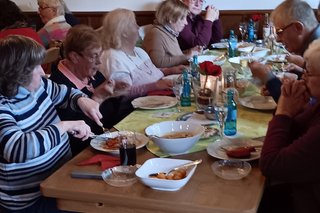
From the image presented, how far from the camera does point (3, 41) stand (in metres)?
1.70

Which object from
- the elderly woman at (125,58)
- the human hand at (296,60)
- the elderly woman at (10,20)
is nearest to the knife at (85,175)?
the elderly woman at (125,58)

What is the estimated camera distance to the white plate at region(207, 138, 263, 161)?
1.58 m

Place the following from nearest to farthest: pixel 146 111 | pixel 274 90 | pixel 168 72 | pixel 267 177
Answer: pixel 267 177
pixel 274 90
pixel 146 111
pixel 168 72

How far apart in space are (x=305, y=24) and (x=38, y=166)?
63.1 inches

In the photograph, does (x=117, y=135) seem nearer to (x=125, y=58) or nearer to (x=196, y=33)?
(x=125, y=58)

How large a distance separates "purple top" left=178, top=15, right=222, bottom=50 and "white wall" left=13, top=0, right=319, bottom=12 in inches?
22.6

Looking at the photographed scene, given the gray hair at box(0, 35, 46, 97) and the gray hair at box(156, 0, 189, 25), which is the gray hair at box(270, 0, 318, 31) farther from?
the gray hair at box(0, 35, 46, 97)

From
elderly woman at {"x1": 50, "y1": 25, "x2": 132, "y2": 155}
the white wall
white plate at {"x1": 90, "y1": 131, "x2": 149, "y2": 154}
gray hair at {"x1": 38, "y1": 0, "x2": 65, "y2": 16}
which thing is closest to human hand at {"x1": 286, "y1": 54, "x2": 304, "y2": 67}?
elderly woman at {"x1": 50, "y1": 25, "x2": 132, "y2": 155}

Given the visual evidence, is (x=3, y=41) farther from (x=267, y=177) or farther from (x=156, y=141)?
(x=267, y=177)

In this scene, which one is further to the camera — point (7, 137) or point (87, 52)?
point (87, 52)

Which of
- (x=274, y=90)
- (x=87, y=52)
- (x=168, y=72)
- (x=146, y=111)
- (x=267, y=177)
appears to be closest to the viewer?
(x=267, y=177)

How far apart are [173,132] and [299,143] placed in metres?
0.57

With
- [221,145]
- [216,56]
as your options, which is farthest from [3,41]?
[216,56]

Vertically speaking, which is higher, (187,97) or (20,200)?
(187,97)
